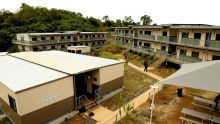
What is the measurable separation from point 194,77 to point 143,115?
201 inches

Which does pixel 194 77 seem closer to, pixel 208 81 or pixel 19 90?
pixel 208 81

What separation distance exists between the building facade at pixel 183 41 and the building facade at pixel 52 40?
52.8 feet

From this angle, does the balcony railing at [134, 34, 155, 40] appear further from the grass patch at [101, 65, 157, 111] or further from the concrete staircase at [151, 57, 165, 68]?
the grass patch at [101, 65, 157, 111]

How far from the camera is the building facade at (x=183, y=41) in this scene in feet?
71.1

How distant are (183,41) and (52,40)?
2991 centimetres

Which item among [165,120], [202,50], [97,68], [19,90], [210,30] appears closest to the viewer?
[19,90]

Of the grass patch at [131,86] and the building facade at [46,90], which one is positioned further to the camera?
the grass patch at [131,86]

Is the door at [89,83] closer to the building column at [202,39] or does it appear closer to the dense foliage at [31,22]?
the building column at [202,39]

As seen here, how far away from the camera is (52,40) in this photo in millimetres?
38531

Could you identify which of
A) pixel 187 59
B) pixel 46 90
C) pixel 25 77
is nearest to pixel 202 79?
pixel 46 90

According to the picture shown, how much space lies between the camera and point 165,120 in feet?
39.7

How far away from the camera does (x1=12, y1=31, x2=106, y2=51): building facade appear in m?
36.3

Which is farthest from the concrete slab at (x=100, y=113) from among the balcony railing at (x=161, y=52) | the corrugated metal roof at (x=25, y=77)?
the balcony railing at (x=161, y=52)

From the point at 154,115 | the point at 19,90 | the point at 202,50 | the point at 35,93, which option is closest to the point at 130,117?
the point at 154,115
